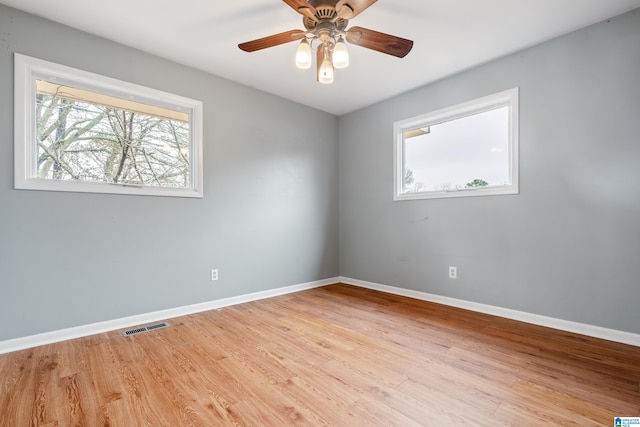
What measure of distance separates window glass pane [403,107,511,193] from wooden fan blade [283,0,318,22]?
7.12 feet

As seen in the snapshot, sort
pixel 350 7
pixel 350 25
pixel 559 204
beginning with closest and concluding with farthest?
pixel 350 7 → pixel 350 25 → pixel 559 204

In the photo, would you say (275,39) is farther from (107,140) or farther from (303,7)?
(107,140)

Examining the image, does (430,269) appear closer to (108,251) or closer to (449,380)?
(449,380)

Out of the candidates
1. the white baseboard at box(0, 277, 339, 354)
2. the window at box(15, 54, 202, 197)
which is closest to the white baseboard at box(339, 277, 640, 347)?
the white baseboard at box(0, 277, 339, 354)

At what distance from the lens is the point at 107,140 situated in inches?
103

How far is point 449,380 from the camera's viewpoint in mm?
1712

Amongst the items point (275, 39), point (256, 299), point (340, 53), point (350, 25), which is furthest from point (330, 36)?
point (256, 299)

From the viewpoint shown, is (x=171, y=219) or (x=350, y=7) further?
(x=171, y=219)

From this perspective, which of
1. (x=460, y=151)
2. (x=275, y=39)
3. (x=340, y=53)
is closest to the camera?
(x=340, y=53)

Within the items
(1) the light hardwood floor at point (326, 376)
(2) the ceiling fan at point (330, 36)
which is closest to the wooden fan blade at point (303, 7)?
(2) the ceiling fan at point (330, 36)

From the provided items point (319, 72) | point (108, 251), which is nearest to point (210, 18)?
point (319, 72)

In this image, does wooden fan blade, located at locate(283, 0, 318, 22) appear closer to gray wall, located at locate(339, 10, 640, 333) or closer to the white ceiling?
the white ceiling

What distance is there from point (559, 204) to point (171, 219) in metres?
3.58

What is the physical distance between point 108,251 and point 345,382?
225cm
